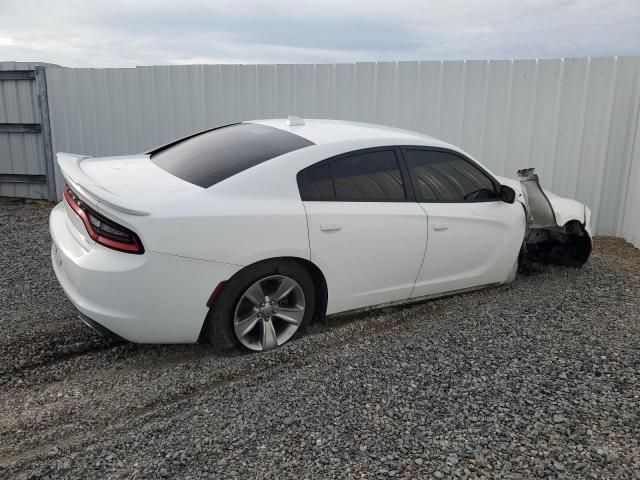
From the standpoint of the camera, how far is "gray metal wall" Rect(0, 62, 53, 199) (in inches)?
382

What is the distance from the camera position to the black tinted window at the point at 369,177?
406 centimetres

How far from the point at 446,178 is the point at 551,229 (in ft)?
4.81

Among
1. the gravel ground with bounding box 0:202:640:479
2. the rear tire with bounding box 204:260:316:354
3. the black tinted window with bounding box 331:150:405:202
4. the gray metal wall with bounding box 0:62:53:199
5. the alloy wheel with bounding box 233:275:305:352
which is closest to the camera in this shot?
the gravel ground with bounding box 0:202:640:479

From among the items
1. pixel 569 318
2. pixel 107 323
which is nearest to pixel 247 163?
pixel 107 323

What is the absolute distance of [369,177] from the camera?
4.23m

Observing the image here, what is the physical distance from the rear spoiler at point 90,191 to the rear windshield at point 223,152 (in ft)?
1.85

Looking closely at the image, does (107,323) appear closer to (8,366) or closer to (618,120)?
(8,366)

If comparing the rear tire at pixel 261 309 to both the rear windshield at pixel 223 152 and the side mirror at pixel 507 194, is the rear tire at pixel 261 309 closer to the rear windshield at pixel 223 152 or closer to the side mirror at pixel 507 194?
the rear windshield at pixel 223 152

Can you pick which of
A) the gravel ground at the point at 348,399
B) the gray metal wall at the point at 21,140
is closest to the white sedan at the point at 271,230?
the gravel ground at the point at 348,399

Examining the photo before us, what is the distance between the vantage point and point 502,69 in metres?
7.62

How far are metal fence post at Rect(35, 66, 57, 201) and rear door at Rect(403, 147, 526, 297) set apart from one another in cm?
752

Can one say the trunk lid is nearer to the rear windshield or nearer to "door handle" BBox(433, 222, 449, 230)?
the rear windshield

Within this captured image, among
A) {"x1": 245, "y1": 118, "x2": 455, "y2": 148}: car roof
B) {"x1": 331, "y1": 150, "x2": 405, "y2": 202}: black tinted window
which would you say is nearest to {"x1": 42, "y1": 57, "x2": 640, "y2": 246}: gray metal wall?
{"x1": 245, "y1": 118, "x2": 455, "y2": 148}: car roof

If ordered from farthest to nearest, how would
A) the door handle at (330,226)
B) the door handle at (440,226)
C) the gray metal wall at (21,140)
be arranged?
the gray metal wall at (21,140), the door handle at (440,226), the door handle at (330,226)
